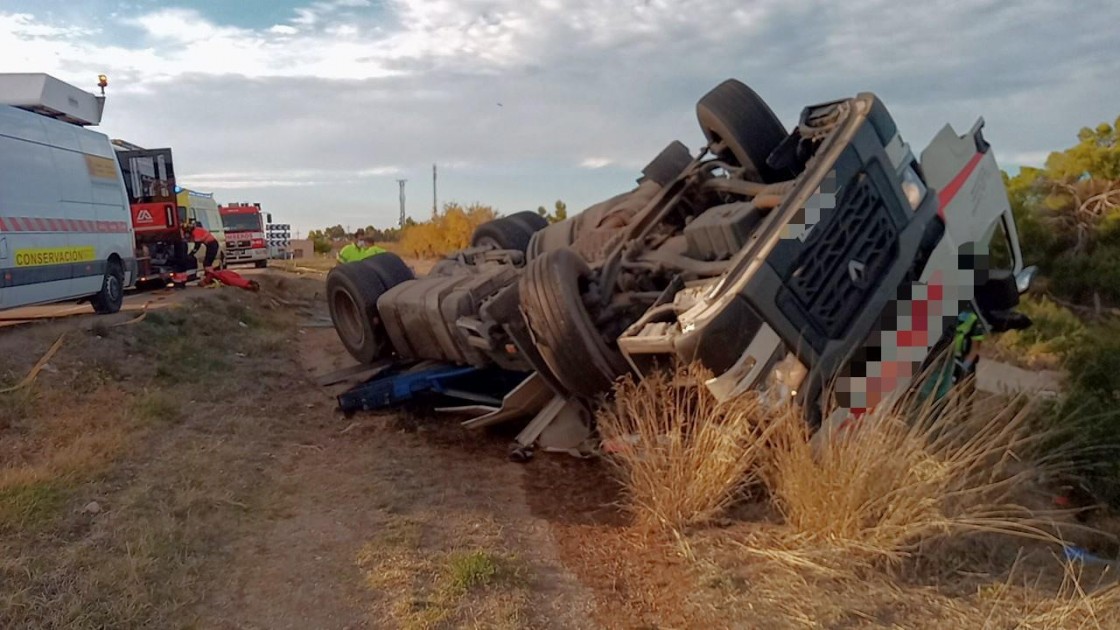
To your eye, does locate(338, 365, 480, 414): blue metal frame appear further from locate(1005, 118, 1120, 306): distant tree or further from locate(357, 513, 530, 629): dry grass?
locate(1005, 118, 1120, 306): distant tree

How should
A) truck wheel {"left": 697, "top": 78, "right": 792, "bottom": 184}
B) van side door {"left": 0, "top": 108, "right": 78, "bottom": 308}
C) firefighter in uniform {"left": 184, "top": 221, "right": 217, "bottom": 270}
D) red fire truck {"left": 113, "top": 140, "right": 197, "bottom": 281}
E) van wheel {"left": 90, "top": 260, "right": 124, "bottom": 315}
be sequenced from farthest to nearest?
firefighter in uniform {"left": 184, "top": 221, "right": 217, "bottom": 270} → red fire truck {"left": 113, "top": 140, "right": 197, "bottom": 281} → van wheel {"left": 90, "top": 260, "right": 124, "bottom": 315} → van side door {"left": 0, "top": 108, "right": 78, "bottom": 308} → truck wheel {"left": 697, "top": 78, "right": 792, "bottom": 184}

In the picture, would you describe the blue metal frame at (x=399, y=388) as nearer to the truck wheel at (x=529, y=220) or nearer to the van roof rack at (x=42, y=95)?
the truck wheel at (x=529, y=220)

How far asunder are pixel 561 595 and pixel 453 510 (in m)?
1.17

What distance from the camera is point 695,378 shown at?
402cm

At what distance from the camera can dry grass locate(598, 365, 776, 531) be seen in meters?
3.95

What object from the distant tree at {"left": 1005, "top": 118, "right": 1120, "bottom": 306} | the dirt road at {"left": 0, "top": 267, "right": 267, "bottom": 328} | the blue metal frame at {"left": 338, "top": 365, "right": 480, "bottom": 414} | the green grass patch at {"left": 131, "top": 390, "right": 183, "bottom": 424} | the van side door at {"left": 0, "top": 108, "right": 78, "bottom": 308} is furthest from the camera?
the distant tree at {"left": 1005, "top": 118, "right": 1120, "bottom": 306}

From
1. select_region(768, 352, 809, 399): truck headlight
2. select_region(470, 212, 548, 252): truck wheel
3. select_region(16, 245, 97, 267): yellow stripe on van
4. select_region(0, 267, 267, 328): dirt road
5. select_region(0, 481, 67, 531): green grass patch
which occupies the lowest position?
select_region(0, 267, 267, 328): dirt road

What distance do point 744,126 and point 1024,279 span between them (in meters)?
2.04

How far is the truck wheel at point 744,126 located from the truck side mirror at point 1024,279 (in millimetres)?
1559

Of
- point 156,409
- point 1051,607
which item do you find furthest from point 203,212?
point 1051,607

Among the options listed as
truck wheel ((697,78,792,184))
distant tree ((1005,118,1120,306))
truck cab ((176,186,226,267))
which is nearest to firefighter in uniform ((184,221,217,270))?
truck cab ((176,186,226,267))

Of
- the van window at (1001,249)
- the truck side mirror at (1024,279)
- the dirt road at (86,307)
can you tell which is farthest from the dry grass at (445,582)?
the dirt road at (86,307)

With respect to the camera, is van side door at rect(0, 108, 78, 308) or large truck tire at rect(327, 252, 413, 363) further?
van side door at rect(0, 108, 78, 308)

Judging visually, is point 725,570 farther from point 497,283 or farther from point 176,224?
point 176,224
